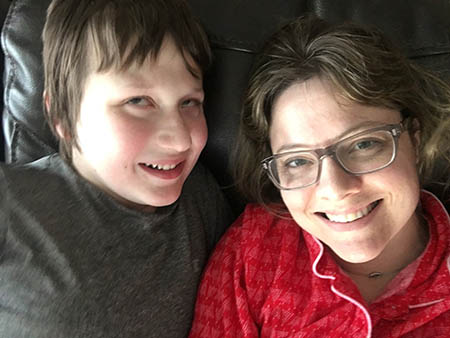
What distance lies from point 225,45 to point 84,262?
66cm

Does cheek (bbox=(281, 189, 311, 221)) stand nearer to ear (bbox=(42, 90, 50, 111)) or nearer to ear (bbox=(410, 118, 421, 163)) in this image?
ear (bbox=(410, 118, 421, 163))

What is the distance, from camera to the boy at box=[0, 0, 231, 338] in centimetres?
116

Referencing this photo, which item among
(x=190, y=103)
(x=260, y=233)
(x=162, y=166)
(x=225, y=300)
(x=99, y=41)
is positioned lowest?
(x=225, y=300)

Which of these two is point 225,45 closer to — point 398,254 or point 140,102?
point 140,102

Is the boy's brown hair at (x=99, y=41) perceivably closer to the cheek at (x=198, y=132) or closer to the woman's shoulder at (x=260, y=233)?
the cheek at (x=198, y=132)

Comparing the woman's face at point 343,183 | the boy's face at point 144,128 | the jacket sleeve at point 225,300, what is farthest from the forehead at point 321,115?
the jacket sleeve at point 225,300

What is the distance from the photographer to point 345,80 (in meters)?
1.18

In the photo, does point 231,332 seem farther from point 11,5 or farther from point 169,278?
point 11,5

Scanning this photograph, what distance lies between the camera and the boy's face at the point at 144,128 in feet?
3.91

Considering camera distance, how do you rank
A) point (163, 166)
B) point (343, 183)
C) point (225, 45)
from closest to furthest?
1. point (343, 183)
2. point (163, 166)
3. point (225, 45)

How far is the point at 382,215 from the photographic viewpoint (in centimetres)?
120

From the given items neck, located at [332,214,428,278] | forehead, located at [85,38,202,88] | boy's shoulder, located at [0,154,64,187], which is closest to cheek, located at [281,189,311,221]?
neck, located at [332,214,428,278]

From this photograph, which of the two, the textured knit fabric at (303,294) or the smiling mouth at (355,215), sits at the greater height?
the smiling mouth at (355,215)

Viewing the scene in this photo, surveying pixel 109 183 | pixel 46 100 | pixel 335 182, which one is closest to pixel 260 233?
pixel 335 182
